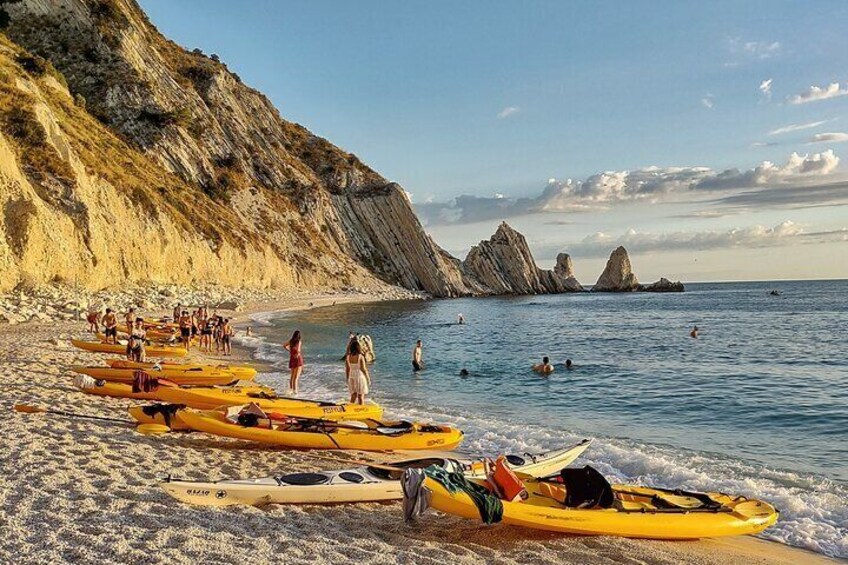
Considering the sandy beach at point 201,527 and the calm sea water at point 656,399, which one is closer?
the sandy beach at point 201,527

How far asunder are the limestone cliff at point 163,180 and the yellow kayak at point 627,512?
87.8ft

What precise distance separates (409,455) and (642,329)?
1417 inches

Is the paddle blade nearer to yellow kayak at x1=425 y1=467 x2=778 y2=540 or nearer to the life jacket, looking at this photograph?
yellow kayak at x1=425 y1=467 x2=778 y2=540

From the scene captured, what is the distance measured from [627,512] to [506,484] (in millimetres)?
1314

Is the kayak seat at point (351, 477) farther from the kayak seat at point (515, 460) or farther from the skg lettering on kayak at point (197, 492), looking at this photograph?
the kayak seat at point (515, 460)

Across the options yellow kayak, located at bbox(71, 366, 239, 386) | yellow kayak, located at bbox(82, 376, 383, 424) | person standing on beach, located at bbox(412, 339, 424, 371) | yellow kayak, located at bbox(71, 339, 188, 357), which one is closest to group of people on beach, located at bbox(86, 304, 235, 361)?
yellow kayak, located at bbox(71, 339, 188, 357)

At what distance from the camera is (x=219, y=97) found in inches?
3100

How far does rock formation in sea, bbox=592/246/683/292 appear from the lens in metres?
135

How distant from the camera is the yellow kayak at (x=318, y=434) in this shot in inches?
372

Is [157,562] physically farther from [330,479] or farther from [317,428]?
[317,428]

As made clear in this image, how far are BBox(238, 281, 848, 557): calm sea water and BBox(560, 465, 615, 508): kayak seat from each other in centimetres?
215

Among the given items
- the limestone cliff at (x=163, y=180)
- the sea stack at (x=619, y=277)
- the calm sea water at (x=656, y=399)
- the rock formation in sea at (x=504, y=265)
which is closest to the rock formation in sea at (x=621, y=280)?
the sea stack at (x=619, y=277)

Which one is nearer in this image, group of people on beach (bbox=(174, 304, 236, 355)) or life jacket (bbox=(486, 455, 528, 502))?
life jacket (bbox=(486, 455, 528, 502))

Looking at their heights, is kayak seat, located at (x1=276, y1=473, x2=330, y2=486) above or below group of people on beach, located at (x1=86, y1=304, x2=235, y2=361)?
below
